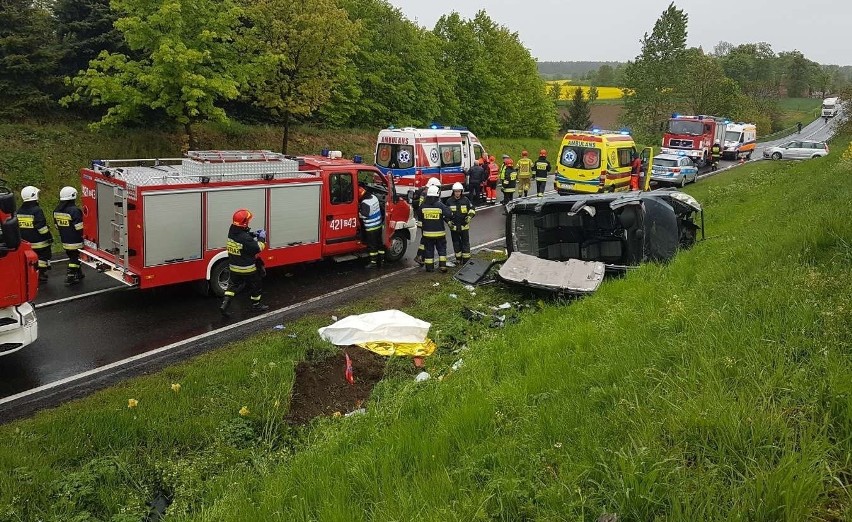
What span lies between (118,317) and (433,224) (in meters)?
5.61

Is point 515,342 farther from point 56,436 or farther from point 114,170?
point 114,170

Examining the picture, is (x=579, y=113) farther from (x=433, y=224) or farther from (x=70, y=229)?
(x=70, y=229)

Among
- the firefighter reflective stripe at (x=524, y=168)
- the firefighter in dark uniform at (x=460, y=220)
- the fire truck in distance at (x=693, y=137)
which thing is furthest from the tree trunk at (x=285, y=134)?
the fire truck in distance at (x=693, y=137)

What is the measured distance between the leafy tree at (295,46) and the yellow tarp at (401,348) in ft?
43.6

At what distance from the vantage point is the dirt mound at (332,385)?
588 centimetres

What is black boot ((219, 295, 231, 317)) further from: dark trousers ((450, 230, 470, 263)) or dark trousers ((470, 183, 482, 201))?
dark trousers ((470, 183, 482, 201))

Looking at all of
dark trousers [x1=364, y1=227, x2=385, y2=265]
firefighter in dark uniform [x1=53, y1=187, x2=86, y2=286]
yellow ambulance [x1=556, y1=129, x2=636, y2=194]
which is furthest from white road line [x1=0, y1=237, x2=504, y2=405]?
yellow ambulance [x1=556, y1=129, x2=636, y2=194]

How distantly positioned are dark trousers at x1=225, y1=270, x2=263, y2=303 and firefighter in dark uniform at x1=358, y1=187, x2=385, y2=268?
3.02m

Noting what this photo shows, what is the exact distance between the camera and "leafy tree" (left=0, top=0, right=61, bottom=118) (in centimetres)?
1563

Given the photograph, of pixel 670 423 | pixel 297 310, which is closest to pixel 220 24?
pixel 297 310

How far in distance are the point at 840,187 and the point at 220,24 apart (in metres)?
15.3

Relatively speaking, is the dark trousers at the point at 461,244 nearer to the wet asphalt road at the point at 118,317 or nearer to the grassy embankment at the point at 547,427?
the wet asphalt road at the point at 118,317

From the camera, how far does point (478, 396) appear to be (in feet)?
15.3

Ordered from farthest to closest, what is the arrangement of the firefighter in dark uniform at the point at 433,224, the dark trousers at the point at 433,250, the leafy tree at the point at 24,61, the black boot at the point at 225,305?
the leafy tree at the point at 24,61
the dark trousers at the point at 433,250
the firefighter in dark uniform at the point at 433,224
the black boot at the point at 225,305
